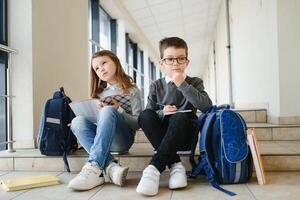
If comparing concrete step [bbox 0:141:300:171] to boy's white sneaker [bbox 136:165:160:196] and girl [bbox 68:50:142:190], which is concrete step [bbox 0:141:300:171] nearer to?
girl [bbox 68:50:142:190]

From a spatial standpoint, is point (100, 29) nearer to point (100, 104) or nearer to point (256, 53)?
point (256, 53)

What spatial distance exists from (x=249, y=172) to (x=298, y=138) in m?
1.03

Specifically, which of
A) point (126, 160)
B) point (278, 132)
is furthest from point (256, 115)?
point (126, 160)

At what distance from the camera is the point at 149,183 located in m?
1.29

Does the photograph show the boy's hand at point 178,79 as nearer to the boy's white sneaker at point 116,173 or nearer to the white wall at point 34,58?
the boy's white sneaker at point 116,173

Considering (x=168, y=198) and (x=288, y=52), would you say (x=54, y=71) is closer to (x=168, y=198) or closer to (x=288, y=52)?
(x=168, y=198)

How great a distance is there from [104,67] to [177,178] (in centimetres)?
77

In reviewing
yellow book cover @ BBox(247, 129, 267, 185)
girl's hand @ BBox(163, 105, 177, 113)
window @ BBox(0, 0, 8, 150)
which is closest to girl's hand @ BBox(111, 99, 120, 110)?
girl's hand @ BBox(163, 105, 177, 113)

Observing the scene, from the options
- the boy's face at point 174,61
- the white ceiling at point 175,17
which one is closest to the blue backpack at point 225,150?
the boy's face at point 174,61

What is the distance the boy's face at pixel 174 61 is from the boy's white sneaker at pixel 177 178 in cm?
48

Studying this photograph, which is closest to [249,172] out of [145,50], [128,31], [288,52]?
[288,52]

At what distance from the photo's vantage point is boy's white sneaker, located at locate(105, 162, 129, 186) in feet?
4.73

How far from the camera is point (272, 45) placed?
103 inches

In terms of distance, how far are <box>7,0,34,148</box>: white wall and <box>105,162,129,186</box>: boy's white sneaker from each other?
1.04 meters
